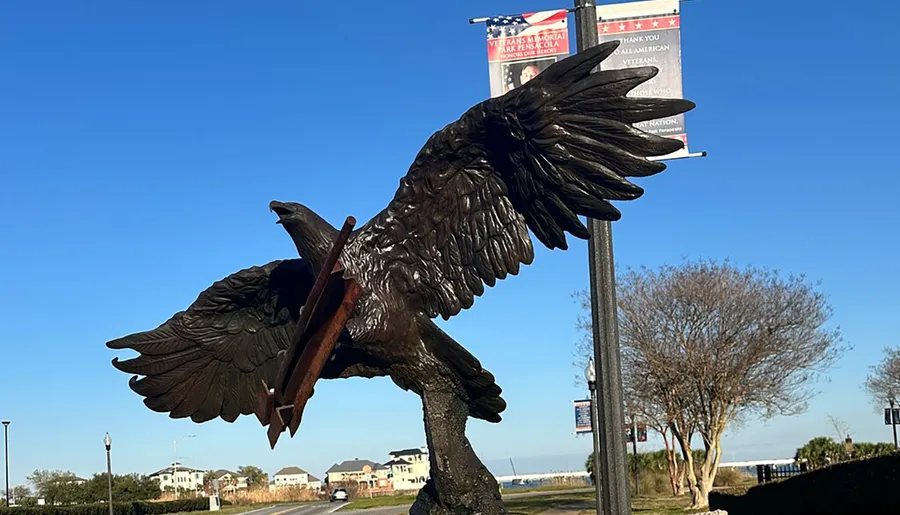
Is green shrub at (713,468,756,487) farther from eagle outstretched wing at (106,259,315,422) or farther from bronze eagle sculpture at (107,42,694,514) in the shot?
bronze eagle sculpture at (107,42,694,514)

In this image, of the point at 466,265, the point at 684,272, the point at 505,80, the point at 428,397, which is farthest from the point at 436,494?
the point at 684,272

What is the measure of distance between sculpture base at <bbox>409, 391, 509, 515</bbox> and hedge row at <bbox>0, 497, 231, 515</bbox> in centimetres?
2818

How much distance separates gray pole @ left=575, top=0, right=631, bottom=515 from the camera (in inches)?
335

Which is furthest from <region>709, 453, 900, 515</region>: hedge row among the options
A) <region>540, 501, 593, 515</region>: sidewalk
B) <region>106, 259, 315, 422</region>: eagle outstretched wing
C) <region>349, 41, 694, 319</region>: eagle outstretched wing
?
<region>106, 259, 315, 422</region>: eagle outstretched wing

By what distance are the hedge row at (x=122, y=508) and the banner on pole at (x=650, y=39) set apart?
90.7 ft

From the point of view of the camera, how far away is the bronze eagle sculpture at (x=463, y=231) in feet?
18.5

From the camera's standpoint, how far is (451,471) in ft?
19.5

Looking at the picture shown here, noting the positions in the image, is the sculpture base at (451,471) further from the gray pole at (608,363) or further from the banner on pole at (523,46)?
the banner on pole at (523,46)

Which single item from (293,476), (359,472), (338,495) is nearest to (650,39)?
(338,495)

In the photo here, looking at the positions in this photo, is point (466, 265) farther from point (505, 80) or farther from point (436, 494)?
point (505, 80)

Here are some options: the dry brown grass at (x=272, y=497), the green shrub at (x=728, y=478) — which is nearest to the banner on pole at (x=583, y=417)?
the green shrub at (x=728, y=478)

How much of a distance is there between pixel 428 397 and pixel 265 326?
1.56 metres

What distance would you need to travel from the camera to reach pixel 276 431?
577cm

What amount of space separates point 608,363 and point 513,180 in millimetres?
2994
